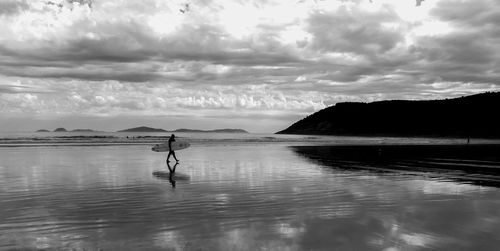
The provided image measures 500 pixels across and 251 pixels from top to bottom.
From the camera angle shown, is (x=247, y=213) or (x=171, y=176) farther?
(x=171, y=176)

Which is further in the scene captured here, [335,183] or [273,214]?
[335,183]

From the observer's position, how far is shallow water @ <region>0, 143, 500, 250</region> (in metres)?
8.95

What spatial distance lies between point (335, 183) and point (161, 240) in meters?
11.3

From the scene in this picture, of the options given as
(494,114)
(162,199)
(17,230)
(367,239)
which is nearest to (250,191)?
(162,199)

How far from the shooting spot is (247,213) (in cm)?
1187

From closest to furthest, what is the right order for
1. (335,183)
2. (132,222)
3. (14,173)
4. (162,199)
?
(132,222) → (162,199) → (335,183) → (14,173)

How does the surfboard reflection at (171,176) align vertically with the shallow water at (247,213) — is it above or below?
above

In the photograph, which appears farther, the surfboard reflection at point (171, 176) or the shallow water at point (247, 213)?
the surfboard reflection at point (171, 176)

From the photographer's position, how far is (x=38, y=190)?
16.4 metres

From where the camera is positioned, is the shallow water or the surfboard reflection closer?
the shallow water

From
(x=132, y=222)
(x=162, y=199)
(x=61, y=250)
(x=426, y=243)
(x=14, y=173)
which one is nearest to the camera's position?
(x=61, y=250)

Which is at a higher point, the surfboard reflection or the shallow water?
the surfboard reflection

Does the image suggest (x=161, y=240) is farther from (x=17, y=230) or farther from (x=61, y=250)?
(x=17, y=230)

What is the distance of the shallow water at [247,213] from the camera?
8.95m
